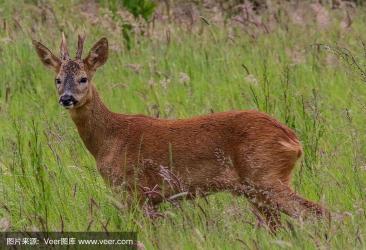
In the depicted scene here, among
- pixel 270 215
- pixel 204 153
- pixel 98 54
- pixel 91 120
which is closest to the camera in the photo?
pixel 270 215

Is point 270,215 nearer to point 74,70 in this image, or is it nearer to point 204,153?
point 204,153

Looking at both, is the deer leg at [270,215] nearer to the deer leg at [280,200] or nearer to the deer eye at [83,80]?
the deer leg at [280,200]

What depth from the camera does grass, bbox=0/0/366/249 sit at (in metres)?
5.67

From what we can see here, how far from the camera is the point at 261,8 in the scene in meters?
13.5

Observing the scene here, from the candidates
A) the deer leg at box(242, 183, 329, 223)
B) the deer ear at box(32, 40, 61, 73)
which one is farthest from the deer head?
the deer leg at box(242, 183, 329, 223)

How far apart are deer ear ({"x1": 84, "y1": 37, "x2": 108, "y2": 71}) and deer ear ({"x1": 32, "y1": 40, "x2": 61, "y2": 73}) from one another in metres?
0.24

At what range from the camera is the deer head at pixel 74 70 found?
23.1 ft

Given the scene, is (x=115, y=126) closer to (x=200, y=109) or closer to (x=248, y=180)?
(x=248, y=180)

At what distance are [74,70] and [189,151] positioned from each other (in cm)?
106

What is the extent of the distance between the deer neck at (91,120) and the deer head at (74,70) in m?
0.06

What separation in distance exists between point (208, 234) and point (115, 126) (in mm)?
1853

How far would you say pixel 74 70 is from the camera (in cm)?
722

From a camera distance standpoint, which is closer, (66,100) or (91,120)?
(66,100)

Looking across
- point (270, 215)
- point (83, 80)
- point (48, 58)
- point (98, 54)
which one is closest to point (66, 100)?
point (83, 80)
